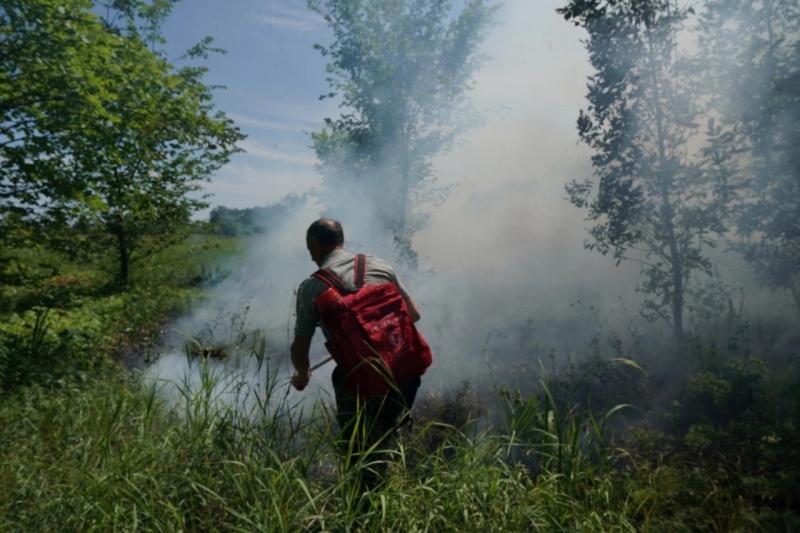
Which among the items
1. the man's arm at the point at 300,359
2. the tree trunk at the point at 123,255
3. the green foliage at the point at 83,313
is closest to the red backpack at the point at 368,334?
the man's arm at the point at 300,359

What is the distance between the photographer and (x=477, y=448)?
251 centimetres

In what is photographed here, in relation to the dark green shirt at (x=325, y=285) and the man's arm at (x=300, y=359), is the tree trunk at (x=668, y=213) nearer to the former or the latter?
the dark green shirt at (x=325, y=285)

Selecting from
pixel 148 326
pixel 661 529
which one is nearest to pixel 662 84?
pixel 661 529

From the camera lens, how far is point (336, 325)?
104 inches

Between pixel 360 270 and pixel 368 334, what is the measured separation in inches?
14.6

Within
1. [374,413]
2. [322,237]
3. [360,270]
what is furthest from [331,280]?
[374,413]

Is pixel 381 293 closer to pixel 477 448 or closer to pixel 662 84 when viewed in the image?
pixel 477 448

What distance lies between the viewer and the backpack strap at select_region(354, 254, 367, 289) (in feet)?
9.14

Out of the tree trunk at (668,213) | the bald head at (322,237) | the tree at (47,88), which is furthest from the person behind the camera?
the tree trunk at (668,213)

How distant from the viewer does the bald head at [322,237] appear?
293 cm

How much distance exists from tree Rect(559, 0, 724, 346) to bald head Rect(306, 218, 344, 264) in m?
4.88

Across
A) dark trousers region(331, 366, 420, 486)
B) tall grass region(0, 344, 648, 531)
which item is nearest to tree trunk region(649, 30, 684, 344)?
tall grass region(0, 344, 648, 531)

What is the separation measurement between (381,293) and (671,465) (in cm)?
268

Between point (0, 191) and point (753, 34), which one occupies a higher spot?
point (753, 34)
